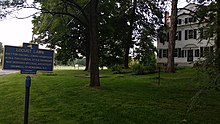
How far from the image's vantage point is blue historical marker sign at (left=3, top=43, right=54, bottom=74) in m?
7.50

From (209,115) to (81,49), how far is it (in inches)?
1375

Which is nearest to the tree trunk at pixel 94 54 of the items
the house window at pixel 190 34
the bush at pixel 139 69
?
the bush at pixel 139 69

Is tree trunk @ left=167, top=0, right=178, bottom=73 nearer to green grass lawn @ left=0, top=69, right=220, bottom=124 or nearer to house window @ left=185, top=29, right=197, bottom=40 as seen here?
green grass lawn @ left=0, top=69, right=220, bottom=124

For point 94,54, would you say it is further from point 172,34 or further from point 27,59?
point 172,34

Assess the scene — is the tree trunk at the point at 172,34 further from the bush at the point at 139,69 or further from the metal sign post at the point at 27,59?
the metal sign post at the point at 27,59

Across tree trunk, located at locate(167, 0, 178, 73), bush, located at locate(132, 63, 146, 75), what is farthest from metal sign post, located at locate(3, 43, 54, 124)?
tree trunk, located at locate(167, 0, 178, 73)

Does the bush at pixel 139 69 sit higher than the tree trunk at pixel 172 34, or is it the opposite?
the tree trunk at pixel 172 34

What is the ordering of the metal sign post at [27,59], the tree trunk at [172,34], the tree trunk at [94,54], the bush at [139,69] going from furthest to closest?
the bush at [139,69]
the tree trunk at [172,34]
the tree trunk at [94,54]
the metal sign post at [27,59]

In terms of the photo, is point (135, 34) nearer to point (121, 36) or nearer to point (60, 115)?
point (121, 36)

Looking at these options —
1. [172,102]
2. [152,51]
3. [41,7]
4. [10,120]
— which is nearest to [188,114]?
[172,102]

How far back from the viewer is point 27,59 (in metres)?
7.67

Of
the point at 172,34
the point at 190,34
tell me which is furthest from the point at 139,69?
the point at 190,34

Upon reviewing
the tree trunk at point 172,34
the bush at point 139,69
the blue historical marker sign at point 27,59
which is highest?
the tree trunk at point 172,34

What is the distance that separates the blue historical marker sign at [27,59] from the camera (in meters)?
7.50
